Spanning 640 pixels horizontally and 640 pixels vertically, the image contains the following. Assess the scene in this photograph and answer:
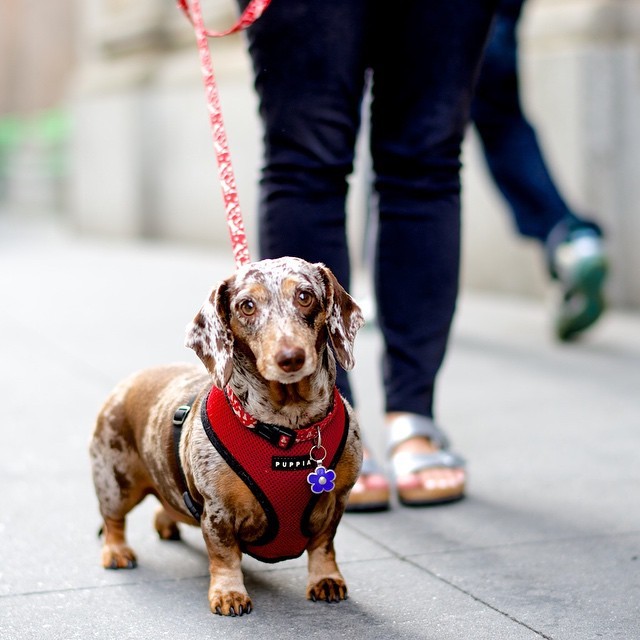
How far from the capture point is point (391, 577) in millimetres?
2225

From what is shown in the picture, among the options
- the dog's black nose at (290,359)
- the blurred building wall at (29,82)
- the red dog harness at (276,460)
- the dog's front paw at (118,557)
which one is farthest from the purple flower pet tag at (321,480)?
the blurred building wall at (29,82)

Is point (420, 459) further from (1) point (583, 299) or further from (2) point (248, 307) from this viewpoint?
(1) point (583, 299)

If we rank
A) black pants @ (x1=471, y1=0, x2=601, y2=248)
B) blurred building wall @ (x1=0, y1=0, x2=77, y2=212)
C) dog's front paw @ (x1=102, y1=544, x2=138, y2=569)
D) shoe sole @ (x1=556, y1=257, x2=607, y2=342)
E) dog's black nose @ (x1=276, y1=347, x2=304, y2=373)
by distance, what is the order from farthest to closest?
blurred building wall @ (x1=0, y1=0, x2=77, y2=212) → black pants @ (x1=471, y1=0, x2=601, y2=248) → shoe sole @ (x1=556, y1=257, x2=607, y2=342) → dog's front paw @ (x1=102, y1=544, x2=138, y2=569) → dog's black nose @ (x1=276, y1=347, x2=304, y2=373)

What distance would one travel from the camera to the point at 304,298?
6.32ft

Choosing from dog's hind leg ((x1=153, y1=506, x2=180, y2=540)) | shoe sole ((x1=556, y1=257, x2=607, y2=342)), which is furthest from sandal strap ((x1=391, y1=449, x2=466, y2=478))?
shoe sole ((x1=556, y1=257, x2=607, y2=342))

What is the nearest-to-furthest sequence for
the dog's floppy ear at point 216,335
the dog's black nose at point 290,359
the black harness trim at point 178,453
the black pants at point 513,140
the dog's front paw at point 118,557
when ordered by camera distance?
the dog's black nose at point 290,359
the dog's floppy ear at point 216,335
the black harness trim at point 178,453
the dog's front paw at point 118,557
the black pants at point 513,140

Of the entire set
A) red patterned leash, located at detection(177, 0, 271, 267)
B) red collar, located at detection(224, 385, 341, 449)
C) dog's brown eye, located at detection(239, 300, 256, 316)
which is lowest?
red collar, located at detection(224, 385, 341, 449)

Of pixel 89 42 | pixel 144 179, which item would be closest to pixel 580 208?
pixel 144 179

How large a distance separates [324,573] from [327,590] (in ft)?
0.09

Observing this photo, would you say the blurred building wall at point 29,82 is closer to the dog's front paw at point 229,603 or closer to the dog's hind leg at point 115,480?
the dog's hind leg at point 115,480

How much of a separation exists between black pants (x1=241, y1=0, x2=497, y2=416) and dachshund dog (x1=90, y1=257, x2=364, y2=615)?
63 cm

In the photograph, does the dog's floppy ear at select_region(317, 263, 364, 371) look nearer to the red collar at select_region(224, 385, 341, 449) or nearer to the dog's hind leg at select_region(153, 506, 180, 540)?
the red collar at select_region(224, 385, 341, 449)

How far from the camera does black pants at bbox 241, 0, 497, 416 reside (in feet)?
8.64

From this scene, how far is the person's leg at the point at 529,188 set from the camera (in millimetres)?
4578
